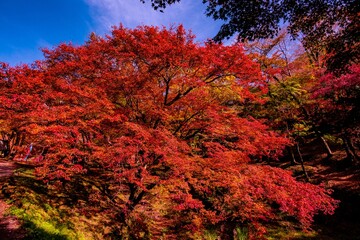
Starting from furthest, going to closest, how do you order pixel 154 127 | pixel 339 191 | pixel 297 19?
pixel 339 191 → pixel 154 127 → pixel 297 19

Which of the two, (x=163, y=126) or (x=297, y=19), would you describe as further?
(x=163, y=126)

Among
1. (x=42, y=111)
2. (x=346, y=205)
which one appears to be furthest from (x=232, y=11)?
(x=346, y=205)

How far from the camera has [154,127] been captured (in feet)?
34.2

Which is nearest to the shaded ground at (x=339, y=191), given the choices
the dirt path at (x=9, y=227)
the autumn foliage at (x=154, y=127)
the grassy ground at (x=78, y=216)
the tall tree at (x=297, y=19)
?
the grassy ground at (x=78, y=216)

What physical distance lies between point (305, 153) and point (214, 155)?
15.1 metres

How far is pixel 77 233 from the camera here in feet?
29.8

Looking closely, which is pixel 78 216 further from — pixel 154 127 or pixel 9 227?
pixel 154 127

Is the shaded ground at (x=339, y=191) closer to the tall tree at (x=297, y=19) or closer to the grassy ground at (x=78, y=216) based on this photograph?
the grassy ground at (x=78, y=216)

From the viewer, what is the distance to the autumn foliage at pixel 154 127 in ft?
28.1

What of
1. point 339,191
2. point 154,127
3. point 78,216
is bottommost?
point 78,216

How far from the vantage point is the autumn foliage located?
8562 millimetres

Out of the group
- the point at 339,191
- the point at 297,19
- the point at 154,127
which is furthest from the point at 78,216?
the point at 339,191

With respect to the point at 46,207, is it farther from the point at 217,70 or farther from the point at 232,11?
the point at 232,11

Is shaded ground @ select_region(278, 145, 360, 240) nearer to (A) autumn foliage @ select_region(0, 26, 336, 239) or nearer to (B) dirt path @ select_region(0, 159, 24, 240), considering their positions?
(A) autumn foliage @ select_region(0, 26, 336, 239)
